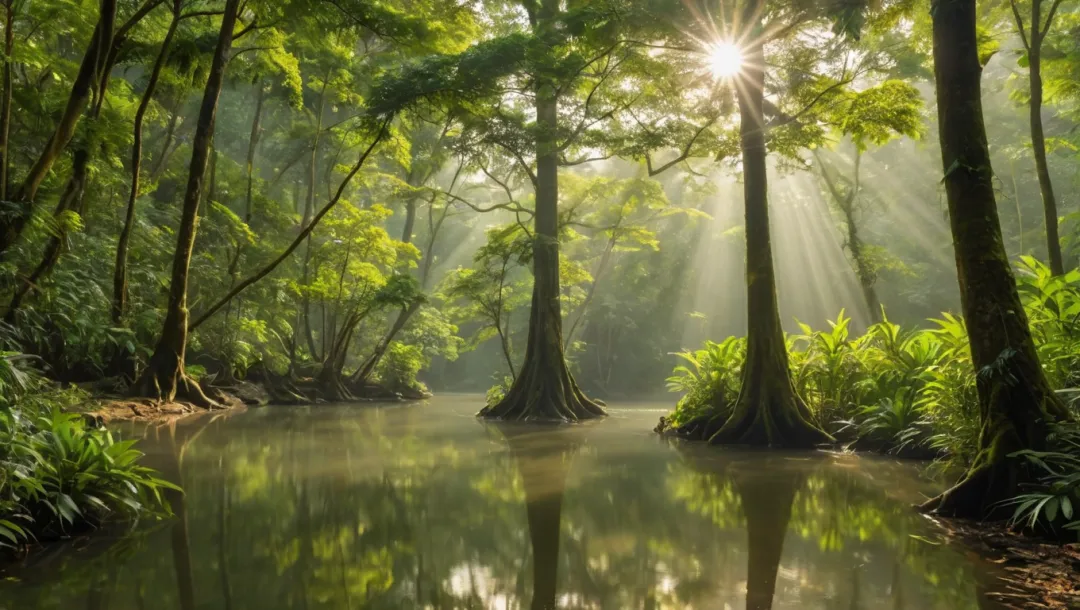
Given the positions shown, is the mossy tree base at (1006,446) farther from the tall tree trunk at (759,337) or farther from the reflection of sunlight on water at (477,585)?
the tall tree trunk at (759,337)

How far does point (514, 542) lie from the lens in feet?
12.0

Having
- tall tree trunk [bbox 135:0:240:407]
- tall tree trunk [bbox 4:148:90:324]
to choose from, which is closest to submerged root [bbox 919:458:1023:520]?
tall tree trunk [bbox 4:148:90:324]

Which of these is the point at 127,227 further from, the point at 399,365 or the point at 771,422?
the point at 399,365

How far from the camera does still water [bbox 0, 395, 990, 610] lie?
2760 mm

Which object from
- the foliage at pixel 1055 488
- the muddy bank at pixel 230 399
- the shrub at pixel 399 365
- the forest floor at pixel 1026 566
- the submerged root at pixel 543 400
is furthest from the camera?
the shrub at pixel 399 365

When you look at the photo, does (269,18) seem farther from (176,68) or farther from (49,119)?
(49,119)

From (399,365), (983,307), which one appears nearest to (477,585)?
(983,307)

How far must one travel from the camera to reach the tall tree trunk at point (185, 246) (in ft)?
30.2

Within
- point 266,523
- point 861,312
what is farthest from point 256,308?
point 861,312

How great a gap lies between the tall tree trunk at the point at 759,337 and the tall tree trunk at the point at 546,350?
4.05 m

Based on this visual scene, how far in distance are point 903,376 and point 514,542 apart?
6105mm

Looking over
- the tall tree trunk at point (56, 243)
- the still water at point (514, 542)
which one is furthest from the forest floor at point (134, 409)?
the still water at point (514, 542)

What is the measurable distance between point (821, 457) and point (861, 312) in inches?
1149

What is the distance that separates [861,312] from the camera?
3300 centimetres
